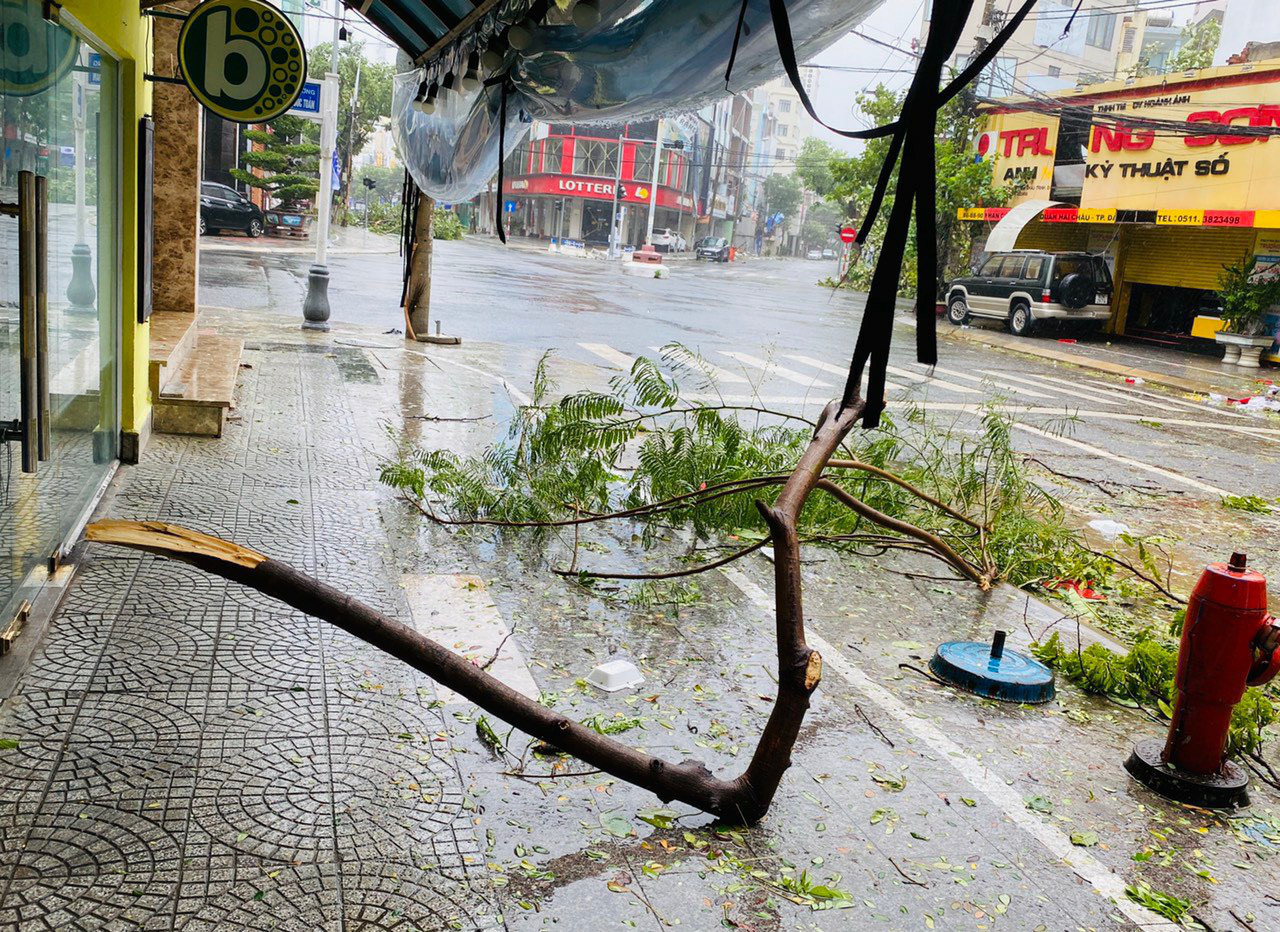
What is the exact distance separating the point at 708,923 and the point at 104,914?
5.41ft

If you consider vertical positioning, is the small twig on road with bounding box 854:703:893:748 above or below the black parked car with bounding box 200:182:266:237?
below

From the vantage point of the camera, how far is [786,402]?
13609 millimetres

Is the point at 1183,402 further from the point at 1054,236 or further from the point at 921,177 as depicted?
the point at 921,177

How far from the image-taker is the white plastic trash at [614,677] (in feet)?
15.4

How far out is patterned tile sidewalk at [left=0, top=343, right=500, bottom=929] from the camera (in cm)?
300

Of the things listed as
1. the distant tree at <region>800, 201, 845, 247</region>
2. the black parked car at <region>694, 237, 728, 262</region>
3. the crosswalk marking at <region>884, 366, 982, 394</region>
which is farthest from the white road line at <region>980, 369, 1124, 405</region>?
the distant tree at <region>800, 201, 845, 247</region>

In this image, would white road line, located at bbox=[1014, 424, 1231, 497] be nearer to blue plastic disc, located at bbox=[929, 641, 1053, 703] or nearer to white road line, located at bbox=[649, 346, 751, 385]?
white road line, located at bbox=[649, 346, 751, 385]

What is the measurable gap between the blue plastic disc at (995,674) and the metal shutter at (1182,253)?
24783 mm

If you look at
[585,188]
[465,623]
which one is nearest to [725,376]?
[465,623]

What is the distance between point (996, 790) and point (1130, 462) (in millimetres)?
8628

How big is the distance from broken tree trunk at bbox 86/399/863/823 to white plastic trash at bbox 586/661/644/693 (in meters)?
1.03

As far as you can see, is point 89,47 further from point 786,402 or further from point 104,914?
point 786,402

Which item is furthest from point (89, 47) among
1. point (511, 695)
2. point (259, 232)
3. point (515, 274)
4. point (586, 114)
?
point (259, 232)

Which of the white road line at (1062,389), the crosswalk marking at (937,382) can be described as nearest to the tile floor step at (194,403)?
the crosswalk marking at (937,382)
